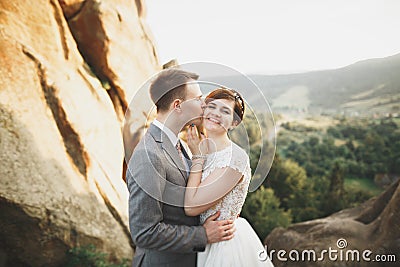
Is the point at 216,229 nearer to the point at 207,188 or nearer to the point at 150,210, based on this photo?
the point at 207,188

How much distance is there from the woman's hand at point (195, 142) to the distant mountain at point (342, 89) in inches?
360

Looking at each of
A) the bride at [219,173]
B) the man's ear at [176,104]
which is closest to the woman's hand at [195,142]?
the bride at [219,173]

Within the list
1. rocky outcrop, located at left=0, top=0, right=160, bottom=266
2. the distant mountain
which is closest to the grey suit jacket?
rocky outcrop, located at left=0, top=0, right=160, bottom=266

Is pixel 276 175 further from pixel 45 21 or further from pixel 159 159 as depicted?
pixel 159 159

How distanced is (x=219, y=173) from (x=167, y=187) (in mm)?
272

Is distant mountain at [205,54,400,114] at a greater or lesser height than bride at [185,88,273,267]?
lesser

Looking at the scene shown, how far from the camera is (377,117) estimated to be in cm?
1230

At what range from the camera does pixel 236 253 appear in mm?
2047

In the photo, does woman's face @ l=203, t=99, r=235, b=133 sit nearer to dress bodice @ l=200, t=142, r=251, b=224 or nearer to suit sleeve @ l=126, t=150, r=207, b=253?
dress bodice @ l=200, t=142, r=251, b=224

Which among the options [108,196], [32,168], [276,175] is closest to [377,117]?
[276,175]

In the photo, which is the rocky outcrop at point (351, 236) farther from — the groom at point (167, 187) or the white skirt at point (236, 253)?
the groom at point (167, 187)

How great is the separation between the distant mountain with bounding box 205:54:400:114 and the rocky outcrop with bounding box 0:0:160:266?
249 inches

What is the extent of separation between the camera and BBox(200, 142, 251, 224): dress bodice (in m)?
1.89

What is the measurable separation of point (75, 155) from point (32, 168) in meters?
0.75
